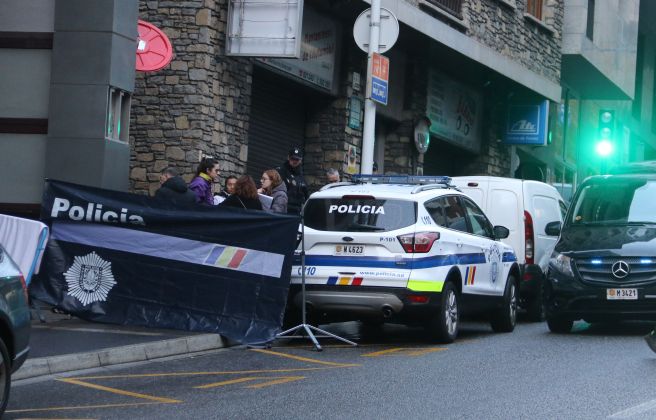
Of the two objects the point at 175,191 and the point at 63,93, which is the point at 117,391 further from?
the point at 63,93

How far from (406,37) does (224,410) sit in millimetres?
17592

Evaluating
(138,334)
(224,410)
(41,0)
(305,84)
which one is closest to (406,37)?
(305,84)

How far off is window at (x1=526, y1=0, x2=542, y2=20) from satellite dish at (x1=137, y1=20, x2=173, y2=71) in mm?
16105

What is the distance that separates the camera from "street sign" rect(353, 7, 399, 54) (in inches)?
779

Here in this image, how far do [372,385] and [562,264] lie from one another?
18.8ft

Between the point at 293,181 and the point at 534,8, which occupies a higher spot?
the point at 534,8

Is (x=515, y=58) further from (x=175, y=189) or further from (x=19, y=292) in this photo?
(x=19, y=292)

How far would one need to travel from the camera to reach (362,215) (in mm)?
14211

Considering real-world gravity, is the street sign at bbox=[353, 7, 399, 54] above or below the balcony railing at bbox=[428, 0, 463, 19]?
below

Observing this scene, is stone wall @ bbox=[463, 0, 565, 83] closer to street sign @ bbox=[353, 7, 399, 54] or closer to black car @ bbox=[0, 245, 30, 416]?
street sign @ bbox=[353, 7, 399, 54]

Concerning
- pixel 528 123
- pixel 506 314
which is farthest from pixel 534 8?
pixel 506 314

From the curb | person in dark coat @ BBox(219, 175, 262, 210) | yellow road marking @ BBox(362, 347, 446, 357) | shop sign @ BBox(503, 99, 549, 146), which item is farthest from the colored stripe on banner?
shop sign @ BBox(503, 99, 549, 146)

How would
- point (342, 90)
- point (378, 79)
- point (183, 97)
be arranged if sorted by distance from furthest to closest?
point (342, 90)
point (183, 97)
point (378, 79)

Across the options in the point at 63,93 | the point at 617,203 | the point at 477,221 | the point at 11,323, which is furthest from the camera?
the point at 63,93
